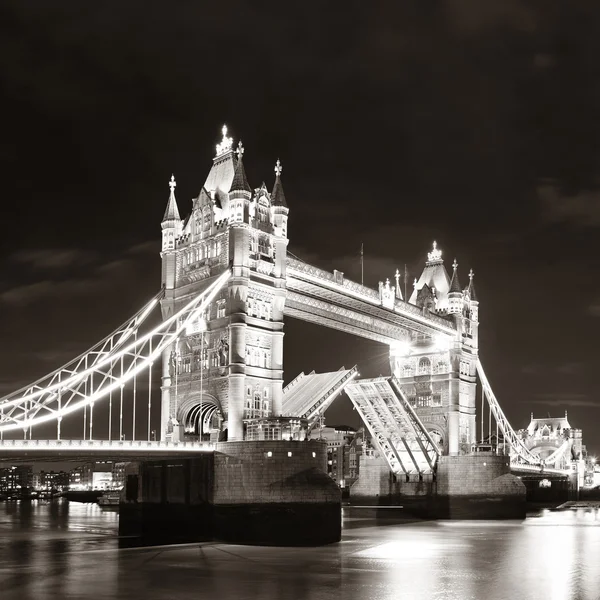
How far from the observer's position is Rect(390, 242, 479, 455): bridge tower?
2500 inches

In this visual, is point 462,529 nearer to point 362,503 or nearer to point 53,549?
point 362,503

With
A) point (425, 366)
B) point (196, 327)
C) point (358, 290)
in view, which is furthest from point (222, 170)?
point (425, 366)

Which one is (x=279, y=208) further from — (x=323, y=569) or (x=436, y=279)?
→ (x=436, y=279)

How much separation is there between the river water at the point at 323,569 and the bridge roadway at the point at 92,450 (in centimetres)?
372

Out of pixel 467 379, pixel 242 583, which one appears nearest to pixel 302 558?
pixel 242 583

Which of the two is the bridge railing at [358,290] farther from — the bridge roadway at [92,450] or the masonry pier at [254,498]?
the bridge roadway at [92,450]

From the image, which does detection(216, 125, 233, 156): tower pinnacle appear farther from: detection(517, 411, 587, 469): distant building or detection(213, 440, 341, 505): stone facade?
detection(517, 411, 587, 469): distant building

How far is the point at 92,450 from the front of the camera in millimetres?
35438

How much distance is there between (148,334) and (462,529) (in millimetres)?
20459

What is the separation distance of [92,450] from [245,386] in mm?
8529

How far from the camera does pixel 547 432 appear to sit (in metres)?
124

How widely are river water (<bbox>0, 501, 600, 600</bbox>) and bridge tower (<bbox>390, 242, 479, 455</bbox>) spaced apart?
19884 mm

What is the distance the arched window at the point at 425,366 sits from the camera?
215ft

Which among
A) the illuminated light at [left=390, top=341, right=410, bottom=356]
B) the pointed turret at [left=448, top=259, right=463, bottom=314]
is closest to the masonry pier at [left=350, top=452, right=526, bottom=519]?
the illuminated light at [left=390, top=341, right=410, bottom=356]
